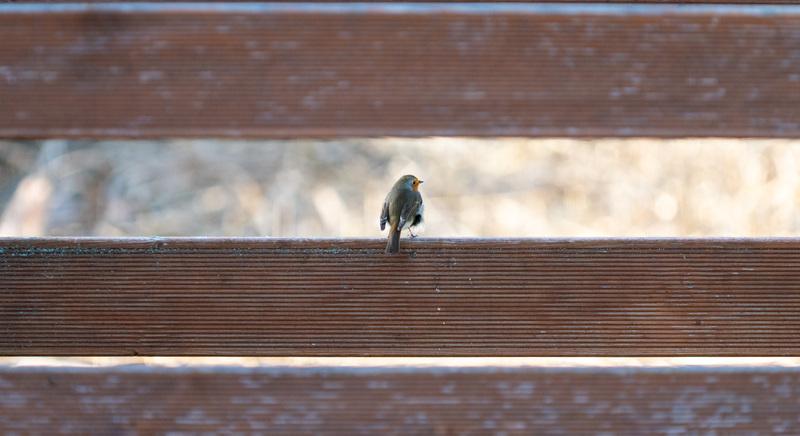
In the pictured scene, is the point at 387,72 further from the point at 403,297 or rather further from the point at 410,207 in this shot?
the point at 410,207

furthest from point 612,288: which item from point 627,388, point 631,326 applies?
point 627,388

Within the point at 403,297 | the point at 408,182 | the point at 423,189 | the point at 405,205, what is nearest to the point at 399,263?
the point at 403,297

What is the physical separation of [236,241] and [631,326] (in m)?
0.88

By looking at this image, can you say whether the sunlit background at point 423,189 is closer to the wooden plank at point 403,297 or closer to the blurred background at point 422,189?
the blurred background at point 422,189

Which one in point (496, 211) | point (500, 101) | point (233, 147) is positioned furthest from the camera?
point (233, 147)

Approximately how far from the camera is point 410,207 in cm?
312

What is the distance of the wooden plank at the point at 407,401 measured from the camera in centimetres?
205

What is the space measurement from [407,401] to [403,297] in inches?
8.9

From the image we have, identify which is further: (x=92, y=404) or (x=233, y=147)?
(x=233, y=147)

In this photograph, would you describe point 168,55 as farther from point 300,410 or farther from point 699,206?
point 699,206

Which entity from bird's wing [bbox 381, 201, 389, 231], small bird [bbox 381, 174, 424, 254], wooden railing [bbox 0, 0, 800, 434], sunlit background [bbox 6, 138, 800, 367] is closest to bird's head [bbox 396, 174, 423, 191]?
small bird [bbox 381, 174, 424, 254]

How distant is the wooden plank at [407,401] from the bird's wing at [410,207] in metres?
0.88

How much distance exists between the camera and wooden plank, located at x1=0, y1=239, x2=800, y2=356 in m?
2.06

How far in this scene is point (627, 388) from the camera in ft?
6.74
